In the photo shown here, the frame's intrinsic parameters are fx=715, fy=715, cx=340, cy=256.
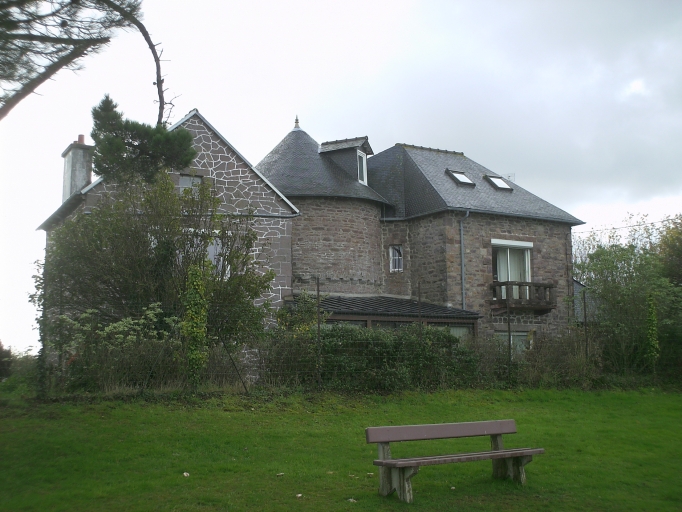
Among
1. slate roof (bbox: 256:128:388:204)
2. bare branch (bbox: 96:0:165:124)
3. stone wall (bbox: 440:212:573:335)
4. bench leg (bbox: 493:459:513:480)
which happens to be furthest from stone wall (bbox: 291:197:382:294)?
bench leg (bbox: 493:459:513:480)

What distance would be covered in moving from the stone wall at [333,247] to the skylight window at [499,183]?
6.07 m

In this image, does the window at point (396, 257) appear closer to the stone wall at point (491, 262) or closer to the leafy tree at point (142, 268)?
the stone wall at point (491, 262)

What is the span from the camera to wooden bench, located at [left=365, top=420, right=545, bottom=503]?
8.06 metres

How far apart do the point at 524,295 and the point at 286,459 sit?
1675 centimetres

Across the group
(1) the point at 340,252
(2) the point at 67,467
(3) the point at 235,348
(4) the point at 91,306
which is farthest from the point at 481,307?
(2) the point at 67,467

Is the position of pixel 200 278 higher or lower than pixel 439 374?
higher

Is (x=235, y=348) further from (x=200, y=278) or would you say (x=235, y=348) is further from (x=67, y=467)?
(x=67, y=467)

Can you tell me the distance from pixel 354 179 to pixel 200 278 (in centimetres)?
1325

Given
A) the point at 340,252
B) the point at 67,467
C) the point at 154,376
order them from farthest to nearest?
the point at 340,252 → the point at 154,376 → the point at 67,467

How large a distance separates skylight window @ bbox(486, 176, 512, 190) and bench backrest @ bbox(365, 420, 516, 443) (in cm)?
1934

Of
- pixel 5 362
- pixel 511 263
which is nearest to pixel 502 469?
pixel 5 362

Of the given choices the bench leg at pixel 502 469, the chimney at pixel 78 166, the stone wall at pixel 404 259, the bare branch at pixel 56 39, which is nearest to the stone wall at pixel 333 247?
the stone wall at pixel 404 259

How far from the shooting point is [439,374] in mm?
15883

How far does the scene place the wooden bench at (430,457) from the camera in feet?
26.5
